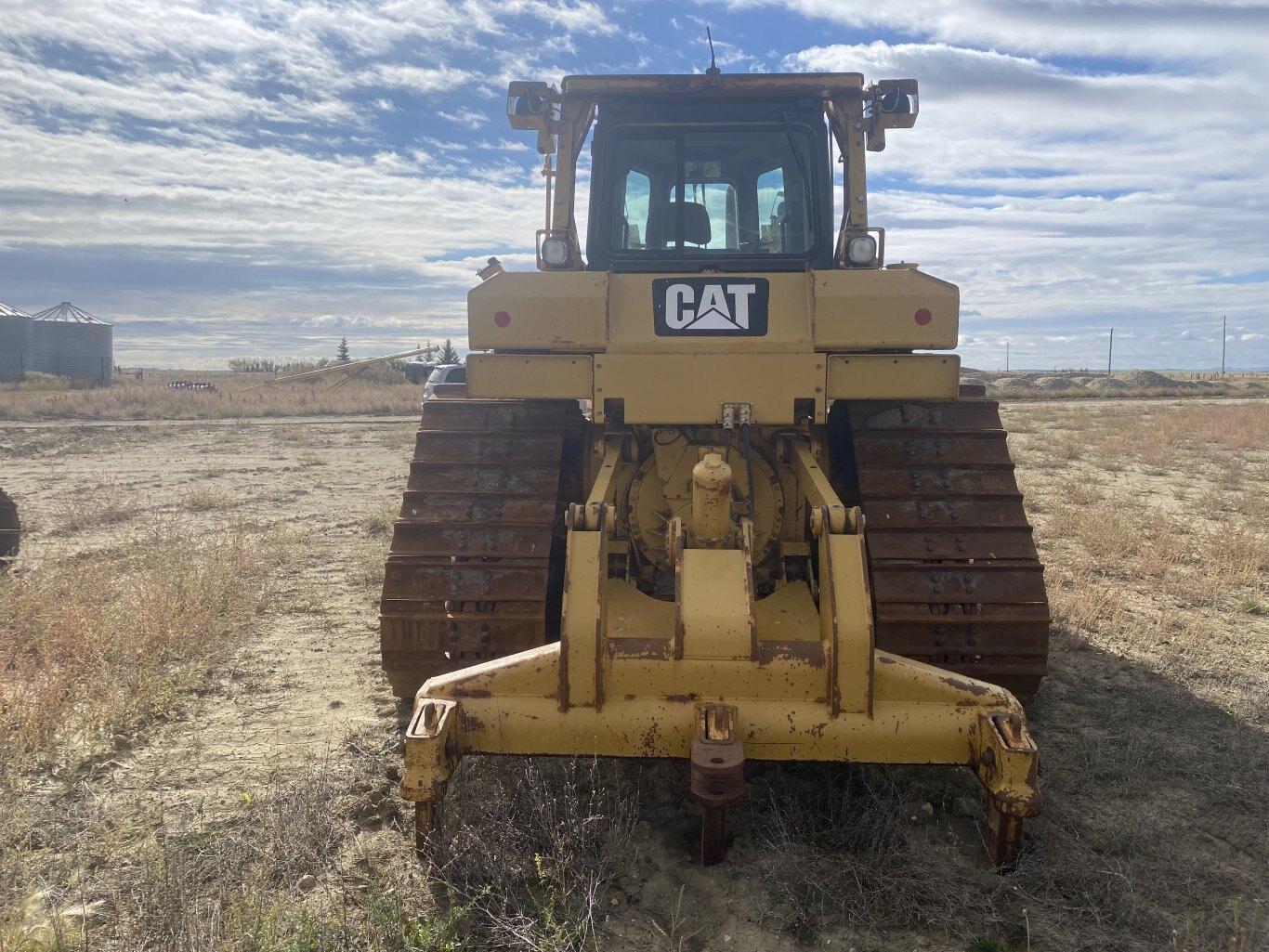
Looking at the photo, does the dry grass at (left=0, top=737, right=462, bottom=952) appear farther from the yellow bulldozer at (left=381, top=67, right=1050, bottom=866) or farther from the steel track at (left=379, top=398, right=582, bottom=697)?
the steel track at (left=379, top=398, right=582, bottom=697)

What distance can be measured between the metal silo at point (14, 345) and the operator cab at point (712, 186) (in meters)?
49.1

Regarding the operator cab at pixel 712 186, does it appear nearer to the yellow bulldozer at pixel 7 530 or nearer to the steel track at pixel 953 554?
the steel track at pixel 953 554

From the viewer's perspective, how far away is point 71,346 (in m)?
47.5

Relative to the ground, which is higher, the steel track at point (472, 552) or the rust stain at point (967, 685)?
the steel track at point (472, 552)

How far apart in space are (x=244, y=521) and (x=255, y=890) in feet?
25.6

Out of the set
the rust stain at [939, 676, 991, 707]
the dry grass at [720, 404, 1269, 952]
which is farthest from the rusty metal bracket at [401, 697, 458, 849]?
the rust stain at [939, 676, 991, 707]

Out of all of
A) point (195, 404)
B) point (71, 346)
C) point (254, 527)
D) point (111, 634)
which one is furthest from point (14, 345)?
point (111, 634)

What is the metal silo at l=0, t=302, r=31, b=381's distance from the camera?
44469mm

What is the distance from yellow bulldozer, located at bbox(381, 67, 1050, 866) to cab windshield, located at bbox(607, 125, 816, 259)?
0.01 m

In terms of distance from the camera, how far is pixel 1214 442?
18.7 metres

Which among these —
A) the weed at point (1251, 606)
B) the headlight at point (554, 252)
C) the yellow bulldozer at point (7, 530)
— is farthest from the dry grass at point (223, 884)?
the weed at point (1251, 606)

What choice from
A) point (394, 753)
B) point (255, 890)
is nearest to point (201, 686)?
point (394, 753)

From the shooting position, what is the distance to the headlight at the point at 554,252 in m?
4.78

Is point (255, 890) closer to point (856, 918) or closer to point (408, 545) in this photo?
point (408, 545)
